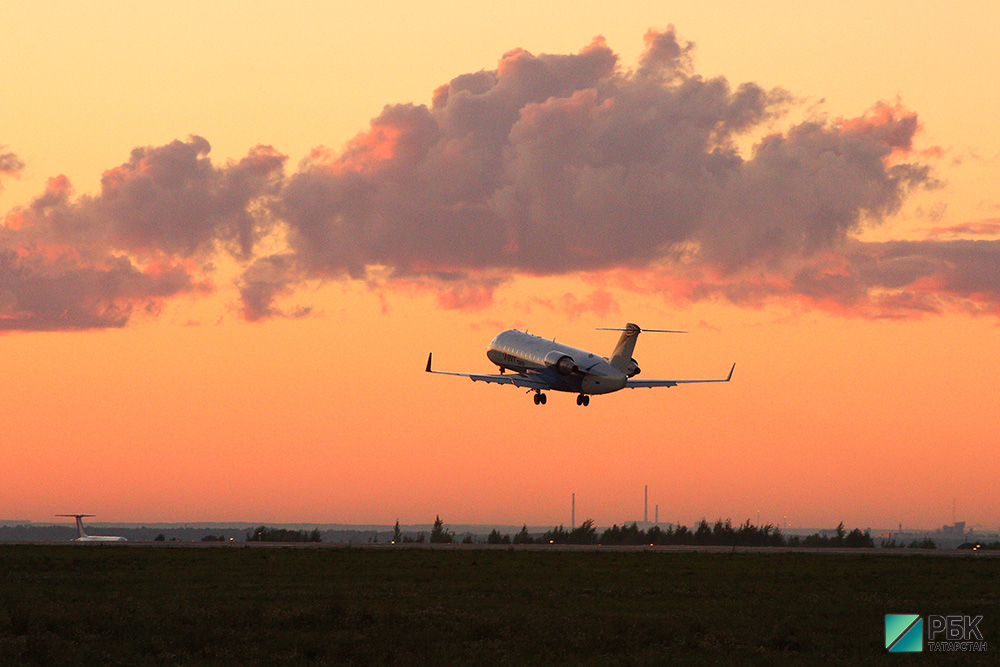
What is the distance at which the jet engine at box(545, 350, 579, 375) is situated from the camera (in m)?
98.1

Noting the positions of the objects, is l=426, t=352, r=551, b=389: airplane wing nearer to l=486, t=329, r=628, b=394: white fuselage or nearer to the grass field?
l=486, t=329, r=628, b=394: white fuselage

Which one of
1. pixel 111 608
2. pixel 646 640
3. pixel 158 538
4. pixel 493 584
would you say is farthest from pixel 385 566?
pixel 158 538

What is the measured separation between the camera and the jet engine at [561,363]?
9806 centimetres

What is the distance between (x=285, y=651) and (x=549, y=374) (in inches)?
2477

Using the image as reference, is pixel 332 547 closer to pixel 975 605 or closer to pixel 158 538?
pixel 158 538

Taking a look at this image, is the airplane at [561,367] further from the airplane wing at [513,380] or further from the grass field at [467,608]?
the grass field at [467,608]

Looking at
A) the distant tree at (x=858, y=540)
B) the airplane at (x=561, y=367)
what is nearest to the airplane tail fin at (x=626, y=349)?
the airplane at (x=561, y=367)

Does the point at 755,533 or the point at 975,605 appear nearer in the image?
the point at 975,605

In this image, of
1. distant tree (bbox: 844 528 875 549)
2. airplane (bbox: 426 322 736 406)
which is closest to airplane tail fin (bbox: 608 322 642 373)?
airplane (bbox: 426 322 736 406)

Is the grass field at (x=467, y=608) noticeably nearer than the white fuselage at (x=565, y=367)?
Yes

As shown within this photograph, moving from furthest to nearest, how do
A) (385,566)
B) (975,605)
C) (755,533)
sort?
(755,533)
(385,566)
(975,605)

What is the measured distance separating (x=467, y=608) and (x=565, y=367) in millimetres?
50950

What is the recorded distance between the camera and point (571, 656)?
38.5m

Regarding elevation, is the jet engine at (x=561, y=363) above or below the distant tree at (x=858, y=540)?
above
